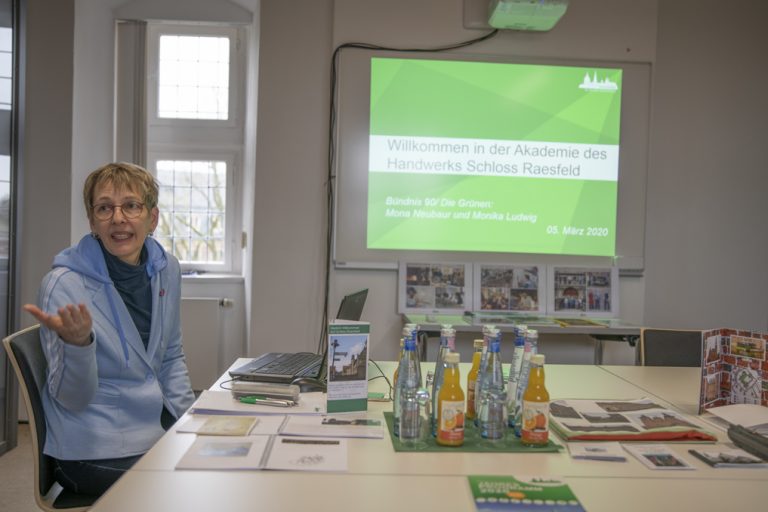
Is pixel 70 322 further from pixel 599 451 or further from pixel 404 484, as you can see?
pixel 599 451

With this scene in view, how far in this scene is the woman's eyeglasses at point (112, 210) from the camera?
2010 mm

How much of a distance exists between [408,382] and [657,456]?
0.64 metres

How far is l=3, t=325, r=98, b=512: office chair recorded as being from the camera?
1.70 meters

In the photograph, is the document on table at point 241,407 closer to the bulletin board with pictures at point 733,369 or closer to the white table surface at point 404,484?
the white table surface at point 404,484

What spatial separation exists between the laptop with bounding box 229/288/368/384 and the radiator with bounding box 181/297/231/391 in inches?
88.9

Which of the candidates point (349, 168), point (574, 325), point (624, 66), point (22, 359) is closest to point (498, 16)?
point (624, 66)

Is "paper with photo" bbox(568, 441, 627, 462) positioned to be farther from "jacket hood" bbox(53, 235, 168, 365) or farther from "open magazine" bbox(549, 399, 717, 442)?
"jacket hood" bbox(53, 235, 168, 365)

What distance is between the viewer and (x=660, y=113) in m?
4.20

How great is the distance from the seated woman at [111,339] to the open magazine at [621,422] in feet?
4.06

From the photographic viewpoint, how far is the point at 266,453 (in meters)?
1.46

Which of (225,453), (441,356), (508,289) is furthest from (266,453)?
(508,289)

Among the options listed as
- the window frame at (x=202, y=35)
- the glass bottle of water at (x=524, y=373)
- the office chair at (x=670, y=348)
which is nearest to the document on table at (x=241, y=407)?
the glass bottle of water at (x=524, y=373)

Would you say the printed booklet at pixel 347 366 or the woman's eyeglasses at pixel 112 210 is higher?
Answer: the woman's eyeglasses at pixel 112 210

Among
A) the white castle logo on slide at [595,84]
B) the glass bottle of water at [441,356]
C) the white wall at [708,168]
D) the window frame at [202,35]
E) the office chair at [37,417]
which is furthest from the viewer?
the window frame at [202,35]
